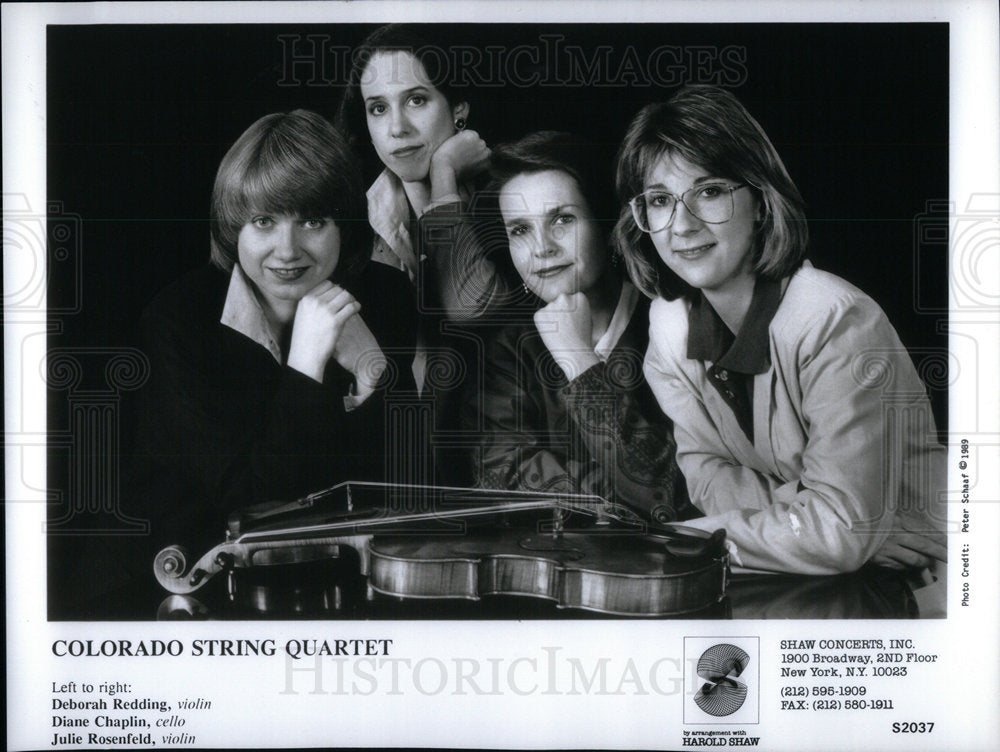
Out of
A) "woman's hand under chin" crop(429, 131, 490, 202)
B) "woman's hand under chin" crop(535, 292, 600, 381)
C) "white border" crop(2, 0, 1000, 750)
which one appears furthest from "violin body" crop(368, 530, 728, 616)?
"woman's hand under chin" crop(429, 131, 490, 202)

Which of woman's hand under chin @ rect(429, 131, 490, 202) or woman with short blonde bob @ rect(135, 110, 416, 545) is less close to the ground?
woman's hand under chin @ rect(429, 131, 490, 202)

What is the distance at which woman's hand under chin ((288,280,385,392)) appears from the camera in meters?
3.10

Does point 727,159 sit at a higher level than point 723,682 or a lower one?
higher

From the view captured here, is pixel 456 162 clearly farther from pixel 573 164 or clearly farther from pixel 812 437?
pixel 812 437

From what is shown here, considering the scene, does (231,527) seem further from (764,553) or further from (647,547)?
(764,553)

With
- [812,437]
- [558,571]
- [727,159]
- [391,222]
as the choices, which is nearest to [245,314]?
[391,222]

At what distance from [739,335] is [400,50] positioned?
1396mm

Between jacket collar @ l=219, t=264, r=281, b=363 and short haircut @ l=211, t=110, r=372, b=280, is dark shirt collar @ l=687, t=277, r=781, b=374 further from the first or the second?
jacket collar @ l=219, t=264, r=281, b=363

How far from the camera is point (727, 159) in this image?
10.1 feet

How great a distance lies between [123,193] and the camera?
311cm

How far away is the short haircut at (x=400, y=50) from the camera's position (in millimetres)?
3088

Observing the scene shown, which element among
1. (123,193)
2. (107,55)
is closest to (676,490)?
(123,193)

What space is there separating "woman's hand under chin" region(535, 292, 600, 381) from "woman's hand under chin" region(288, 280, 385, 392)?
53cm

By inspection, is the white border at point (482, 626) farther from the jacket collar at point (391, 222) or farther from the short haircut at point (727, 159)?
the jacket collar at point (391, 222)
